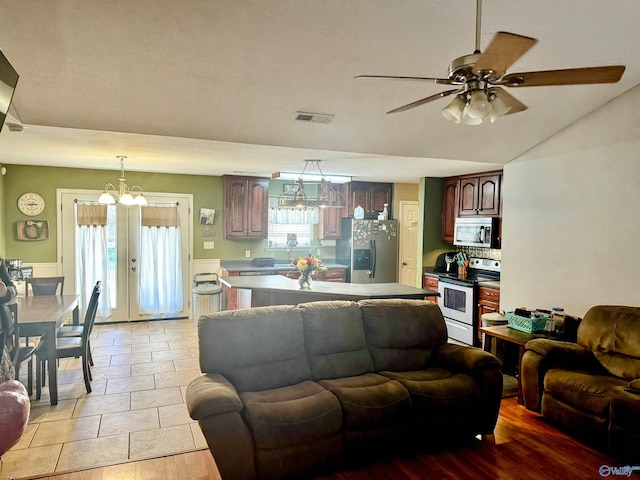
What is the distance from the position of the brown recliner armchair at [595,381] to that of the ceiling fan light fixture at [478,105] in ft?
7.12

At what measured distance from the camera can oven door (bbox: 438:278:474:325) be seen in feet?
18.2

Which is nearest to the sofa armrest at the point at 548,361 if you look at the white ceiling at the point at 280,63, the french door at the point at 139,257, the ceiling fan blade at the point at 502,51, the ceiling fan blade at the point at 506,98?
the white ceiling at the point at 280,63

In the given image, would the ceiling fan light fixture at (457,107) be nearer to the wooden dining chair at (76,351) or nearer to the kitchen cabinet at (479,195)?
the wooden dining chair at (76,351)

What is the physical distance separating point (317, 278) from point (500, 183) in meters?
3.25

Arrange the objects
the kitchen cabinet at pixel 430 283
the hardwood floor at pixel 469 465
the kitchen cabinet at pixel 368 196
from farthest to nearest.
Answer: the kitchen cabinet at pixel 368 196
the kitchen cabinet at pixel 430 283
the hardwood floor at pixel 469 465

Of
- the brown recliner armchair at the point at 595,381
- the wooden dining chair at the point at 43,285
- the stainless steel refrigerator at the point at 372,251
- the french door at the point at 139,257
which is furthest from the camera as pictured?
the stainless steel refrigerator at the point at 372,251

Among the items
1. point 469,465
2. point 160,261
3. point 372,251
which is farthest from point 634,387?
point 160,261

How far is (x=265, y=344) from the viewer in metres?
2.95

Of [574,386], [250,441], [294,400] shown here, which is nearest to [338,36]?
[294,400]

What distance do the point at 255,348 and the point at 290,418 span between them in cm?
60

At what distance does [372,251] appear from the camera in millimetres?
7141

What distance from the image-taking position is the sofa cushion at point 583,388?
2820 mm

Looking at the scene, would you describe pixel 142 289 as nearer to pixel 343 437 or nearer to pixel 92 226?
pixel 92 226

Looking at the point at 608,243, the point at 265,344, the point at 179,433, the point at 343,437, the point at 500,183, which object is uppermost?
the point at 500,183
